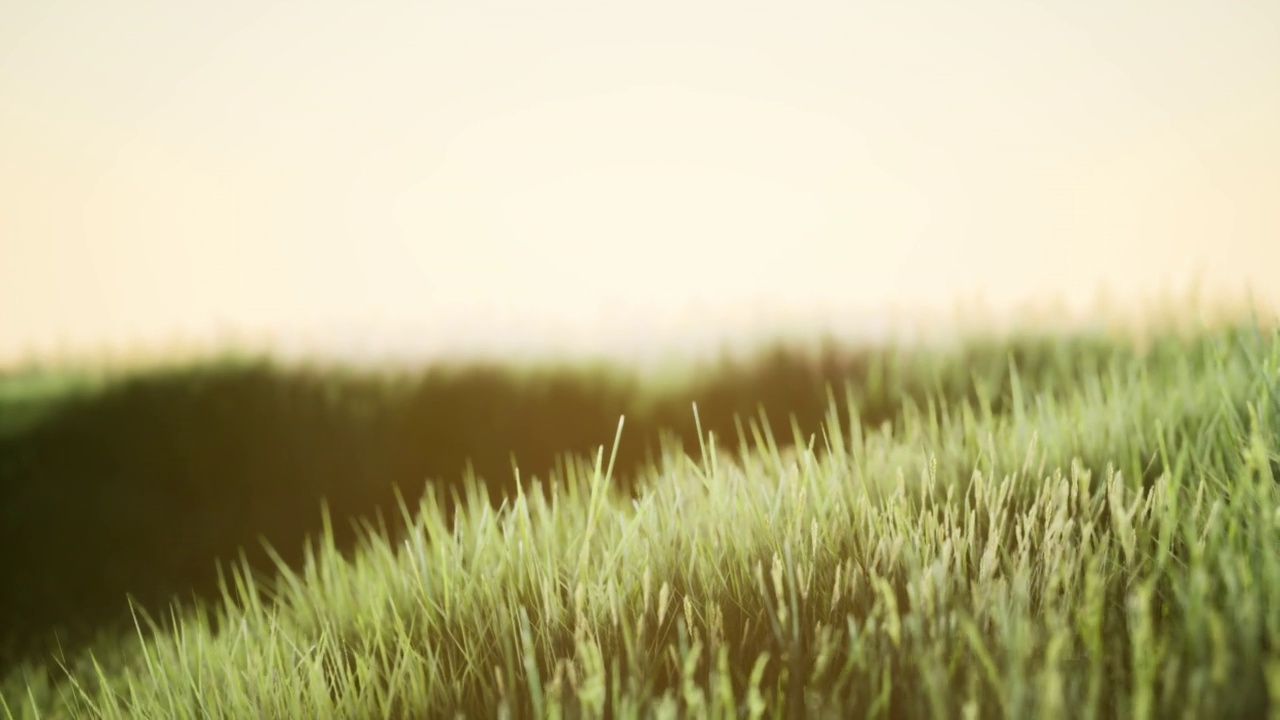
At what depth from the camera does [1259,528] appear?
1354 mm

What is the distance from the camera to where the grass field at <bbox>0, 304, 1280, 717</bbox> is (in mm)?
1113

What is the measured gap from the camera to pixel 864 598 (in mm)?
1330

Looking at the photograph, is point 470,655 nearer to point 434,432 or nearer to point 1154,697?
point 1154,697

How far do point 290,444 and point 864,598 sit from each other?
3439 millimetres

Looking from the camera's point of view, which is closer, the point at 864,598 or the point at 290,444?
the point at 864,598

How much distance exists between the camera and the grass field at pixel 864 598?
43.8 inches

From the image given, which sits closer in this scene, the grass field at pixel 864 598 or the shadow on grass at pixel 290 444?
the grass field at pixel 864 598

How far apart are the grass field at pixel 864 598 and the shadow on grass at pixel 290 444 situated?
1463 millimetres

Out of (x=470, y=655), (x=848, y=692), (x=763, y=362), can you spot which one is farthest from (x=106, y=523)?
(x=848, y=692)

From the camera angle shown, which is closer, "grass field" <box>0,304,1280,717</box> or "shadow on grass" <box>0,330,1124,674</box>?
"grass field" <box>0,304,1280,717</box>

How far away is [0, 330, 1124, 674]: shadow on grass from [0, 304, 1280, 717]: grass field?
146 centimetres

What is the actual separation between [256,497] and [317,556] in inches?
15.5

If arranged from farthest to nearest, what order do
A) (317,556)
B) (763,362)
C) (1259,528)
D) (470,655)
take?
(317,556) → (763,362) → (470,655) → (1259,528)

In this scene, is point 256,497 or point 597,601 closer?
point 597,601
